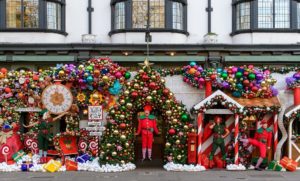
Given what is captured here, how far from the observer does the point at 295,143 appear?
45.9 feet

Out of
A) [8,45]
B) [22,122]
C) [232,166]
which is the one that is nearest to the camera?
[232,166]

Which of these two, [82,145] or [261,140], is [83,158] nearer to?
[82,145]

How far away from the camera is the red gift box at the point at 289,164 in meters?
13.5

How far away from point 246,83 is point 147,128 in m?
3.40

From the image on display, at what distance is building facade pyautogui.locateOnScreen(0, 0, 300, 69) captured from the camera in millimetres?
19438

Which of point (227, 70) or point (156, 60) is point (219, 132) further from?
point (156, 60)

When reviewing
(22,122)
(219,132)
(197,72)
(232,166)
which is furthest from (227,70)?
(22,122)

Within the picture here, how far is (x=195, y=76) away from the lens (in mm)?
14078

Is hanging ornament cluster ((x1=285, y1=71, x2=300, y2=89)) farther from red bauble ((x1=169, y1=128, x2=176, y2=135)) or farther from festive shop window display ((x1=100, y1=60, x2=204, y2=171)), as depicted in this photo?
red bauble ((x1=169, y1=128, x2=176, y2=135))

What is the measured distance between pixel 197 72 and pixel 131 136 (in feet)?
9.38

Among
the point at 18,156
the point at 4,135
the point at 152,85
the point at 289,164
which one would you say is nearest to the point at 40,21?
the point at 4,135

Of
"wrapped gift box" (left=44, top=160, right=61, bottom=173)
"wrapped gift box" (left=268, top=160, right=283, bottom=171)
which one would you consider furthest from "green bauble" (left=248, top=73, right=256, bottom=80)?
"wrapped gift box" (left=44, top=160, right=61, bottom=173)

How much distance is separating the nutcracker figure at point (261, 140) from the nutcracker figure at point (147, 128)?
2.80 metres

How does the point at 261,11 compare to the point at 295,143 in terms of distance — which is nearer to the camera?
the point at 295,143
